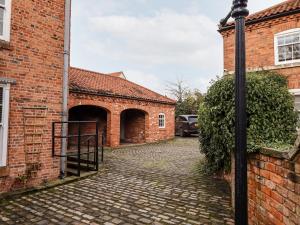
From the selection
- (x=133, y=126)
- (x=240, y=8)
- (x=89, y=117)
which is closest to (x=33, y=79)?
(x=240, y=8)

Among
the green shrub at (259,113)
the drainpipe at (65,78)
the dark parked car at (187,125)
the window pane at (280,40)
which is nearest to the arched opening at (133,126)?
the dark parked car at (187,125)

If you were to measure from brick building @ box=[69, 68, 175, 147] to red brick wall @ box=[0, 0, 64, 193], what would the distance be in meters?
5.28

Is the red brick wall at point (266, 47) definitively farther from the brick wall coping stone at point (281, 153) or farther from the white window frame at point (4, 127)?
the white window frame at point (4, 127)

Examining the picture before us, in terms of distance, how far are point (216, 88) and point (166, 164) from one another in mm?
Result: 5013

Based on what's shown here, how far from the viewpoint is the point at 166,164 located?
9.57 metres

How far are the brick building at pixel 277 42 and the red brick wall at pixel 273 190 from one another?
7035 millimetres

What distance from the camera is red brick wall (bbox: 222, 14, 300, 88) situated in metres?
9.42

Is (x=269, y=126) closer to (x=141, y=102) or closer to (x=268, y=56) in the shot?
(x=268, y=56)

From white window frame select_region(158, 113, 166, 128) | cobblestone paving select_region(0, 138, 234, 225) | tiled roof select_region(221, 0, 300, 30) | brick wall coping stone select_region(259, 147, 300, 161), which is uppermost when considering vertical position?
tiled roof select_region(221, 0, 300, 30)

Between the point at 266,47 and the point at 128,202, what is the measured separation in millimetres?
8938

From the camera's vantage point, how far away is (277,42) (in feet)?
32.8

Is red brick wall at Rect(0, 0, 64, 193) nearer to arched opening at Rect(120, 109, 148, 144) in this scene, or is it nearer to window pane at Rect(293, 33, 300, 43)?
window pane at Rect(293, 33, 300, 43)

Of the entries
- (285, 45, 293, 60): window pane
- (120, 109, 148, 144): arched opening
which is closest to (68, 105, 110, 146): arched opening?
(120, 109, 148, 144): arched opening

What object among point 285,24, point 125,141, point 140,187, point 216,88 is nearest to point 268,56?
point 285,24
